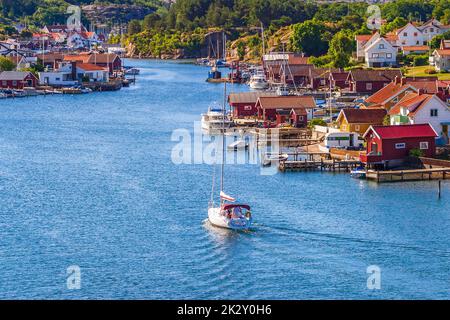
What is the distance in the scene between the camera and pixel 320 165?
2758 cm

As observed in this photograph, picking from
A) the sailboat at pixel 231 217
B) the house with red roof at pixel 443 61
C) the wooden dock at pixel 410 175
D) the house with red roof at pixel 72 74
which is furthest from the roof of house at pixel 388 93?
the house with red roof at pixel 72 74

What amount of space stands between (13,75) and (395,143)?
38.3 meters

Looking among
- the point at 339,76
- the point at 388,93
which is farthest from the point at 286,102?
the point at 339,76

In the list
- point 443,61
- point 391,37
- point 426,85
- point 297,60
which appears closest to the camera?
point 426,85

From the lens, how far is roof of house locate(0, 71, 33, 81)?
5891 centimetres

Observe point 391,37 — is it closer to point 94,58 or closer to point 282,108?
point 94,58

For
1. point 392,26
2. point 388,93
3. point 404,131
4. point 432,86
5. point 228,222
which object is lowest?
point 228,222

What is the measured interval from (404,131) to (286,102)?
40.5ft

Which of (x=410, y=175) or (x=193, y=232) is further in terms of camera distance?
(x=410, y=175)

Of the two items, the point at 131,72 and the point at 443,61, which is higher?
the point at 443,61

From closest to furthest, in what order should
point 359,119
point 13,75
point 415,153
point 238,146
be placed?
1. point 415,153
2. point 238,146
3. point 359,119
4. point 13,75

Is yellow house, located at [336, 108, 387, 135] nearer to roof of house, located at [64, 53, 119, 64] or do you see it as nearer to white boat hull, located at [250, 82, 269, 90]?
white boat hull, located at [250, 82, 269, 90]

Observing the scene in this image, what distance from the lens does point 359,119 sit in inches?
1262

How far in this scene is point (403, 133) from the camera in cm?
2708
